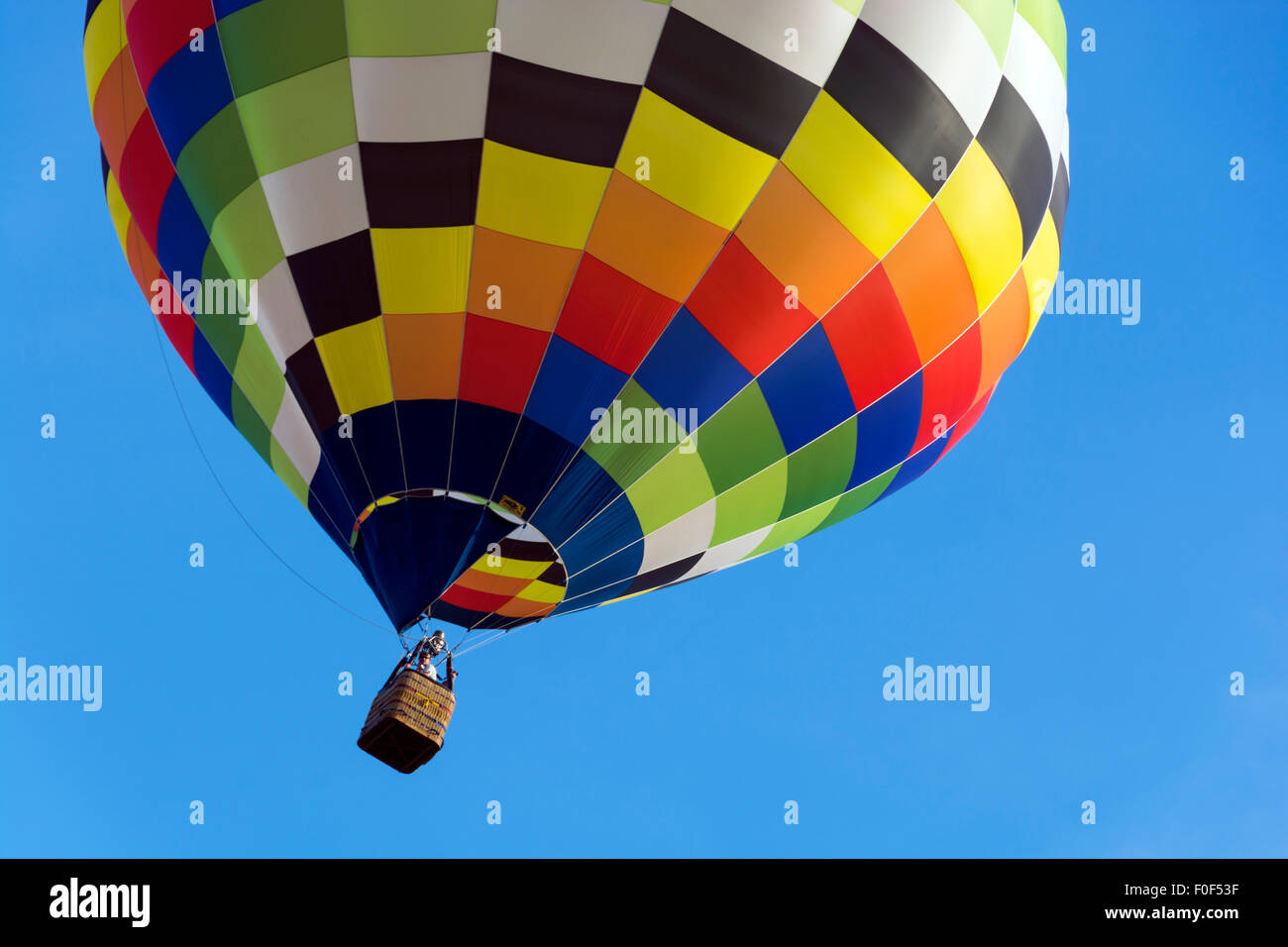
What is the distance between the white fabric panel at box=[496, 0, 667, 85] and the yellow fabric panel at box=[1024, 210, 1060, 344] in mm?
2976

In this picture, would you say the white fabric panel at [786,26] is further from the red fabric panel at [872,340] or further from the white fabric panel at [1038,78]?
the white fabric panel at [1038,78]

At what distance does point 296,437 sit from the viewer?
24.2 ft

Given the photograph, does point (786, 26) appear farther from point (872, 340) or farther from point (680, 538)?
point (680, 538)

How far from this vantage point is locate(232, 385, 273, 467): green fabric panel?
25.8ft

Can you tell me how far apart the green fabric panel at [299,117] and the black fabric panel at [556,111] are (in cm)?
76

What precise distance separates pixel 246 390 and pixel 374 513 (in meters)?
1.35

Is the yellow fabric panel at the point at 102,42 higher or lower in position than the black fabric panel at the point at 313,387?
higher

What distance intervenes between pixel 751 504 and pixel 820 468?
0.48 metres

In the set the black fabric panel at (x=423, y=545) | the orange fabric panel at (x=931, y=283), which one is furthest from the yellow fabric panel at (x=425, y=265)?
the orange fabric panel at (x=931, y=283)

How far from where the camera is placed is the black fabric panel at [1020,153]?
7.58 m

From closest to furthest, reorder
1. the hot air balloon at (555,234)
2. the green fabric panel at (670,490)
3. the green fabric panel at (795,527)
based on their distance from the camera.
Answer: the hot air balloon at (555,234)
the green fabric panel at (670,490)
the green fabric panel at (795,527)

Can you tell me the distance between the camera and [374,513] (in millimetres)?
6980

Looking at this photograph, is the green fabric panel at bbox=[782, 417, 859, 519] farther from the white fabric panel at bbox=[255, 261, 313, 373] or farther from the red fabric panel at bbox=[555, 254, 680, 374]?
the white fabric panel at bbox=[255, 261, 313, 373]

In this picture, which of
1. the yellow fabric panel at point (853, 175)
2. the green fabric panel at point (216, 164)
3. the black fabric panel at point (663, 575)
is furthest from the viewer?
the black fabric panel at point (663, 575)
